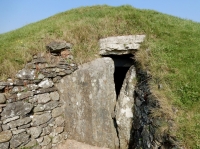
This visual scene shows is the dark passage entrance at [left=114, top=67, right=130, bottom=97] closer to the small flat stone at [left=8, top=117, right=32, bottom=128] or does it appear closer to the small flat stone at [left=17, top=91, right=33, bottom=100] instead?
the small flat stone at [left=17, top=91, right=33, bottom=100]

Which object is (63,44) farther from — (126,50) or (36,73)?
(126,50)

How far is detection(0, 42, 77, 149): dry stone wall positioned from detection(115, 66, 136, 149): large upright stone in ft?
7.61

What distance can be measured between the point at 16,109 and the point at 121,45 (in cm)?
482

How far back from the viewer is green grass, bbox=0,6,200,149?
5711 mm

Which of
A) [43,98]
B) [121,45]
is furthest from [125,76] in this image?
[43,98]

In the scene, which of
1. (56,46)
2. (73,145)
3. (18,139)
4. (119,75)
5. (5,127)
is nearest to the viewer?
(5,127)

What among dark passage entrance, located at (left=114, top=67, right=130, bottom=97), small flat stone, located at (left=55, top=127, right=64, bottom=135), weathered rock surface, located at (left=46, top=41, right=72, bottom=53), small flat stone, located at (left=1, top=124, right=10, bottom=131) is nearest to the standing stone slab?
small flat stone, located at (left=1, top=124, right=10, bottom=131)

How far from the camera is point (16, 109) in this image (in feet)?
23.9

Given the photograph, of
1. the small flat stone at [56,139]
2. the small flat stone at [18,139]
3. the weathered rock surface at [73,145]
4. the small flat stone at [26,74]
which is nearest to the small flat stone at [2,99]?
the small flat stone at [26,74]

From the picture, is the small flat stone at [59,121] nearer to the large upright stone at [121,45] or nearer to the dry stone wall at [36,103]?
the dry stone wall at [36,103]

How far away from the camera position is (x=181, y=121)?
521 cm

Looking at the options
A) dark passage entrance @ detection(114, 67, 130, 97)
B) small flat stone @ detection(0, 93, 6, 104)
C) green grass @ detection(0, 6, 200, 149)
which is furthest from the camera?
dark passage entrance @ detection(114, 67, 130, 97)

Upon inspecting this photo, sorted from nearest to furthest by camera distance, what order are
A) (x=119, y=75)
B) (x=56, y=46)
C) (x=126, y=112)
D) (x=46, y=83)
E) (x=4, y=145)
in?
1. (x=4, y=145)
2. (x=126, y=112)
3. (x=46, y=83)
4. (x=56, y=46)
5. (x=119, y=75)

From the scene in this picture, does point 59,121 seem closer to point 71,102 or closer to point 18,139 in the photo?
point 71,102
